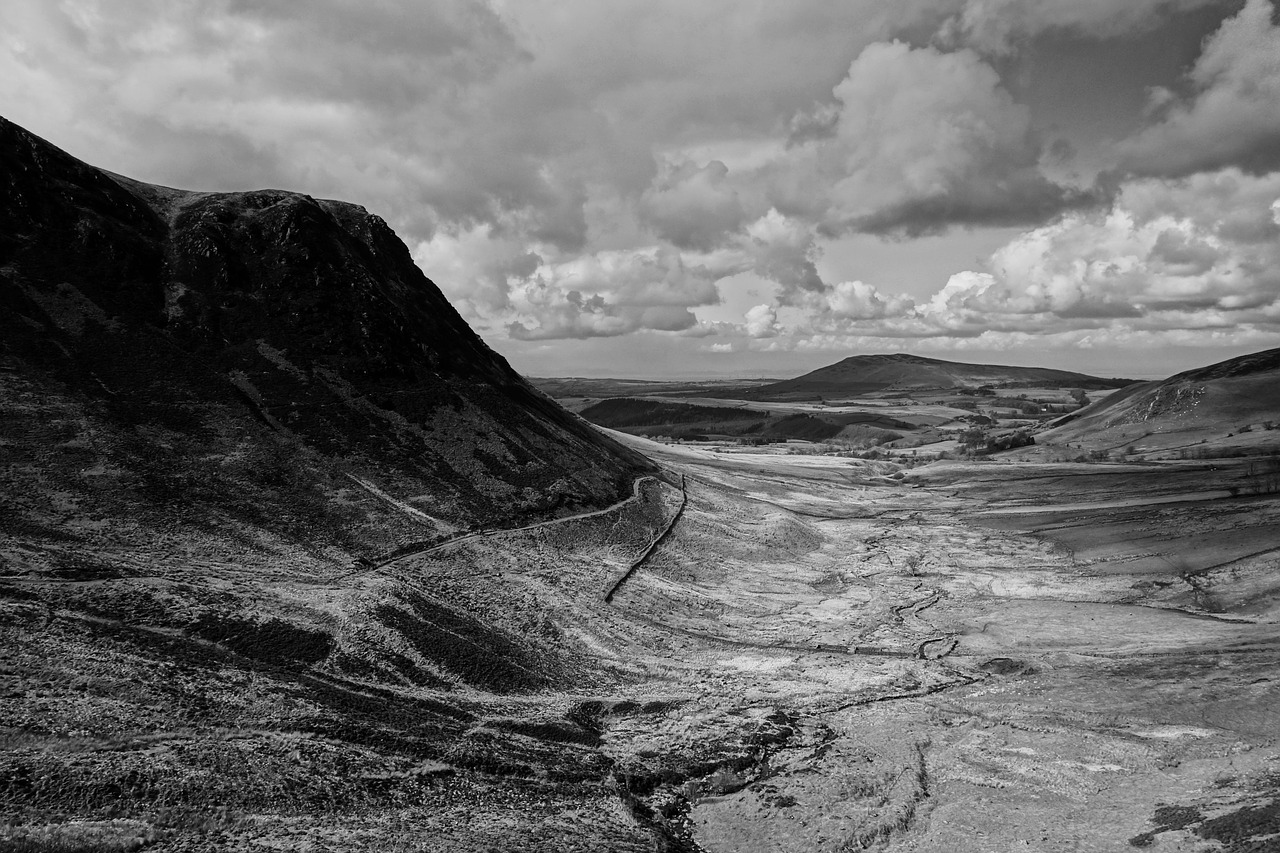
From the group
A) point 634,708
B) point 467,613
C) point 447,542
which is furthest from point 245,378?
point 634,708

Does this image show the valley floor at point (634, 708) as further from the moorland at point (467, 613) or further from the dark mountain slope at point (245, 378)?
the dark mountain slope at point (245, 378)

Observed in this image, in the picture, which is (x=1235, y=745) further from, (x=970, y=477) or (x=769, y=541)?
(x=970, y=477)

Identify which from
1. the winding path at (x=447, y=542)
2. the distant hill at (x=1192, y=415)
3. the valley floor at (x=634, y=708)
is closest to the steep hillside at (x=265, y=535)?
the valley floor at (x=634, y=708)

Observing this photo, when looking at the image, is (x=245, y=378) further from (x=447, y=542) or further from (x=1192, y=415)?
(x=1192, y=415)

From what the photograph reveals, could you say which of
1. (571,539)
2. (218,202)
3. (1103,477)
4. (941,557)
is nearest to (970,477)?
(1103,477)

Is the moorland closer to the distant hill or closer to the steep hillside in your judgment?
the steep hillside

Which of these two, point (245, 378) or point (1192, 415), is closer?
point (245, 378)
